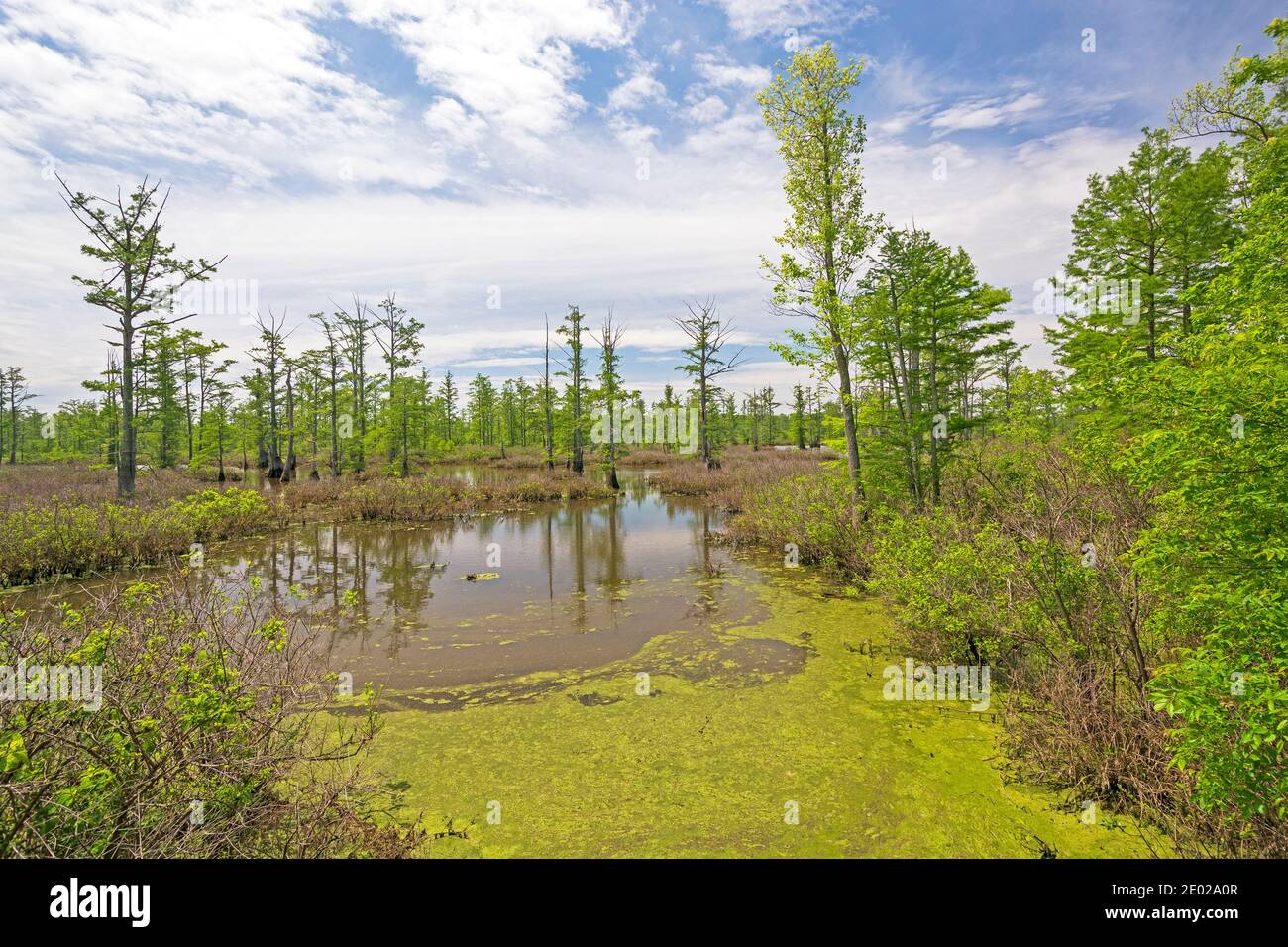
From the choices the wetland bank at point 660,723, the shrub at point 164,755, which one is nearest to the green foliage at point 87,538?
the wetland bank at point 660,723

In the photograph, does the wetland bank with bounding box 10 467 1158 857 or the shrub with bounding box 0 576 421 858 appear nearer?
the shrub with bounding box 0 576 421 858

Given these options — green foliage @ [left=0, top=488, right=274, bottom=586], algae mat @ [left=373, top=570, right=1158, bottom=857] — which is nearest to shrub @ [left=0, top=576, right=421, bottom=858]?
algae mat @ [left=373, top=570, right=1158, bottom=857]

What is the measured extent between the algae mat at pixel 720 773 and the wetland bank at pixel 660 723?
20mm

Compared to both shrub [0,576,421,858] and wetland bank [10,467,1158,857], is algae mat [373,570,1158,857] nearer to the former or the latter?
wetland bank [10,467,1158,857]

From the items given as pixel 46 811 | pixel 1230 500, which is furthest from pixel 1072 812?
pixel 46 811

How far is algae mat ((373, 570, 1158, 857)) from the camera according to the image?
369 cm

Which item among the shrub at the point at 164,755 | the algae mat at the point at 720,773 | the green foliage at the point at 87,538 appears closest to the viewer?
the shrub at the point at 164,755

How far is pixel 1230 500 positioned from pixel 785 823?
362 cm

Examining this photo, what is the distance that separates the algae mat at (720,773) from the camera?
12.1ft

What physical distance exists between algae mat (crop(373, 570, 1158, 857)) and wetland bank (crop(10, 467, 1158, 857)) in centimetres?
2

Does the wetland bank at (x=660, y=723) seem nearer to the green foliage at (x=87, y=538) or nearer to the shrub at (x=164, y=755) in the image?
the shrub at (x=164, y=755)

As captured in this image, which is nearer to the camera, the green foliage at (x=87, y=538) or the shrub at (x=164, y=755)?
the shrub at (x=164, y=755)

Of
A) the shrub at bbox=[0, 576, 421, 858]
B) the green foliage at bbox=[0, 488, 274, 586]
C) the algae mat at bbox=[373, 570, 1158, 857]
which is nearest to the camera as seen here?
the shrub at bbox=[0, 576, 421, 858]

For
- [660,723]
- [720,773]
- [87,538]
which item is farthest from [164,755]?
[87,538]
